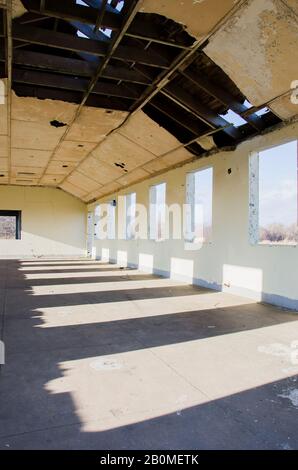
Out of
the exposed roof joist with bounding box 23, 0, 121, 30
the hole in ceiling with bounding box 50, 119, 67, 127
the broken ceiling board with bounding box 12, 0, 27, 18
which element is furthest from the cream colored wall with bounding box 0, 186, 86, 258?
the exposed roof joist with bounding box 23, 0, 121, 30

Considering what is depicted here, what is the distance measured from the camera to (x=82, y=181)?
13.8 meters

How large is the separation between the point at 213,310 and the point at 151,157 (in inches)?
183

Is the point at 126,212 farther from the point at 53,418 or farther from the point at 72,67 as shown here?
the point at 53,418

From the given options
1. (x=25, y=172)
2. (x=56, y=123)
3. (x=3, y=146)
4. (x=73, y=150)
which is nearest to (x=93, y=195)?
(x=25, y=172)

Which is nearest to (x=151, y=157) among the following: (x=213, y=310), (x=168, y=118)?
(x=168, y=118)

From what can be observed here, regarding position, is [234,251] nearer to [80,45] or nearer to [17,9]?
[80,45]

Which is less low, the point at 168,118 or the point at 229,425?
the point at 168,118

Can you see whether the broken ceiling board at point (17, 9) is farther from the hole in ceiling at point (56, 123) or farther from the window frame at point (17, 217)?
the window frame at point (17, 217)

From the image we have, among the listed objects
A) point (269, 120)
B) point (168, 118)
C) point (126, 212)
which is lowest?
point (126, 212)

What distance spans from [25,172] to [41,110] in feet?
21.5

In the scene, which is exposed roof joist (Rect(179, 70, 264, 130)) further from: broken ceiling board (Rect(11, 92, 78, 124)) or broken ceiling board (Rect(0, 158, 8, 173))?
broken ceiling board (Rect(0, 158, 8, 173))

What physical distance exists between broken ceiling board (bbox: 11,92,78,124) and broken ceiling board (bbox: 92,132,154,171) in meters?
1.26

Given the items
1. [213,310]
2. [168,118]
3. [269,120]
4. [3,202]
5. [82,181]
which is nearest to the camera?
[213,310]

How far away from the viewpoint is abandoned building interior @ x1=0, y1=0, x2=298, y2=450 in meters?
2.17
